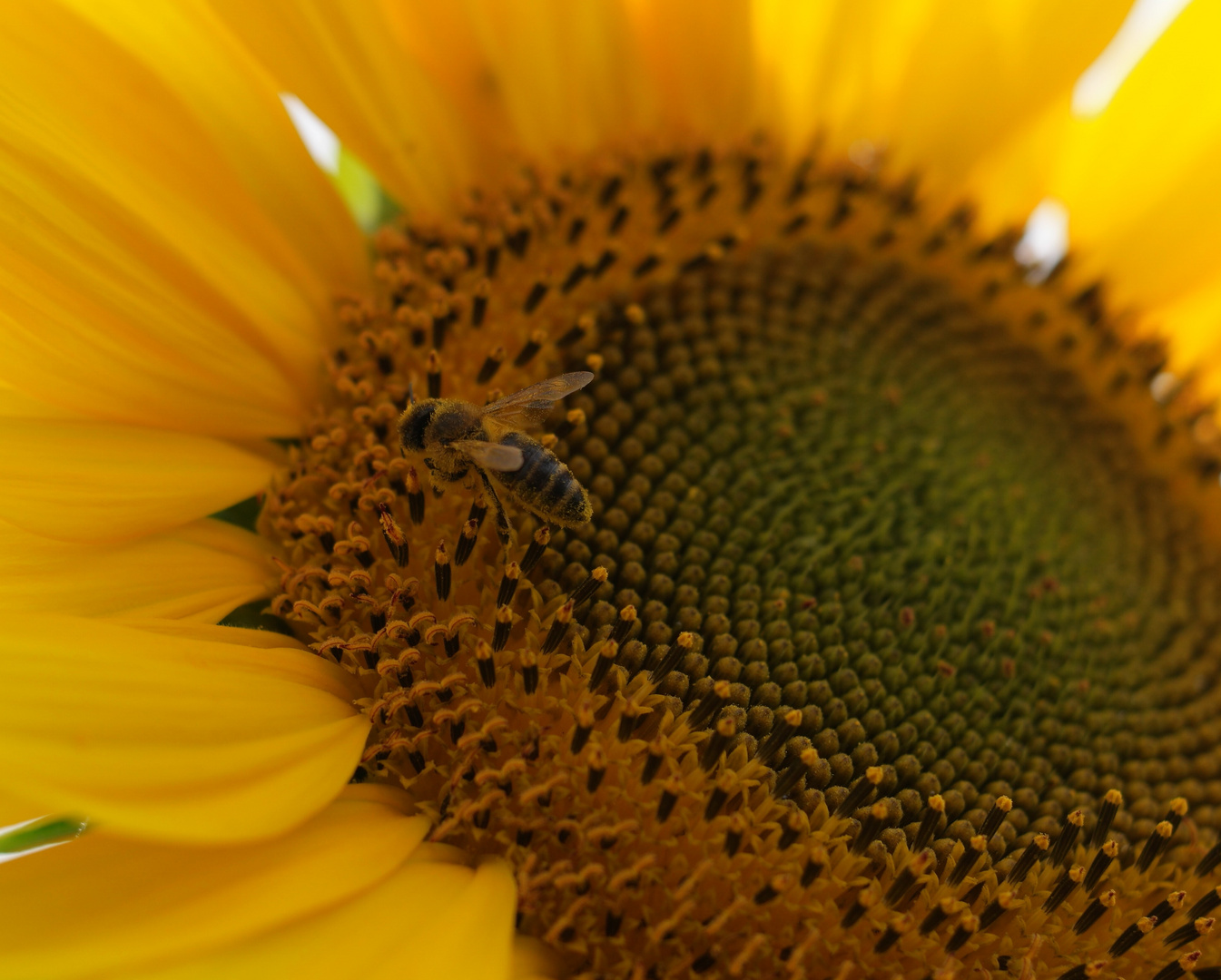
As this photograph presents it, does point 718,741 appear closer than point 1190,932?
Yes

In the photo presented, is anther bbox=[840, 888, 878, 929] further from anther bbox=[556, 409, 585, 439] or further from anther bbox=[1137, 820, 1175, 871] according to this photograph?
anther bbox=[556, 409, 585, 439]

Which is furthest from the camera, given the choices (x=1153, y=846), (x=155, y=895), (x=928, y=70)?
(x=928, y=70)

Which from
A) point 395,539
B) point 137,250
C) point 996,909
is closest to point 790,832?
point 996,909

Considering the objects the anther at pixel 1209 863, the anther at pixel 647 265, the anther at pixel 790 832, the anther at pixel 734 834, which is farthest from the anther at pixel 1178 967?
the anther at pixel 647 265

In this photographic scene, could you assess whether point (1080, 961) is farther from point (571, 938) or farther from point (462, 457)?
point (462, 457)

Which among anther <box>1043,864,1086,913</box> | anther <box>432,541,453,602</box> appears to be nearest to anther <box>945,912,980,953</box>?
anther <box>1043,864,1086,913</box>

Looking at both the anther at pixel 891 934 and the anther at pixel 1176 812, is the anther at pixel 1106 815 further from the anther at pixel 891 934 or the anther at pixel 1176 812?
the anther at pixel 891 934

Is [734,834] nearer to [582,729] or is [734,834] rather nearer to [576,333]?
[582,729]
